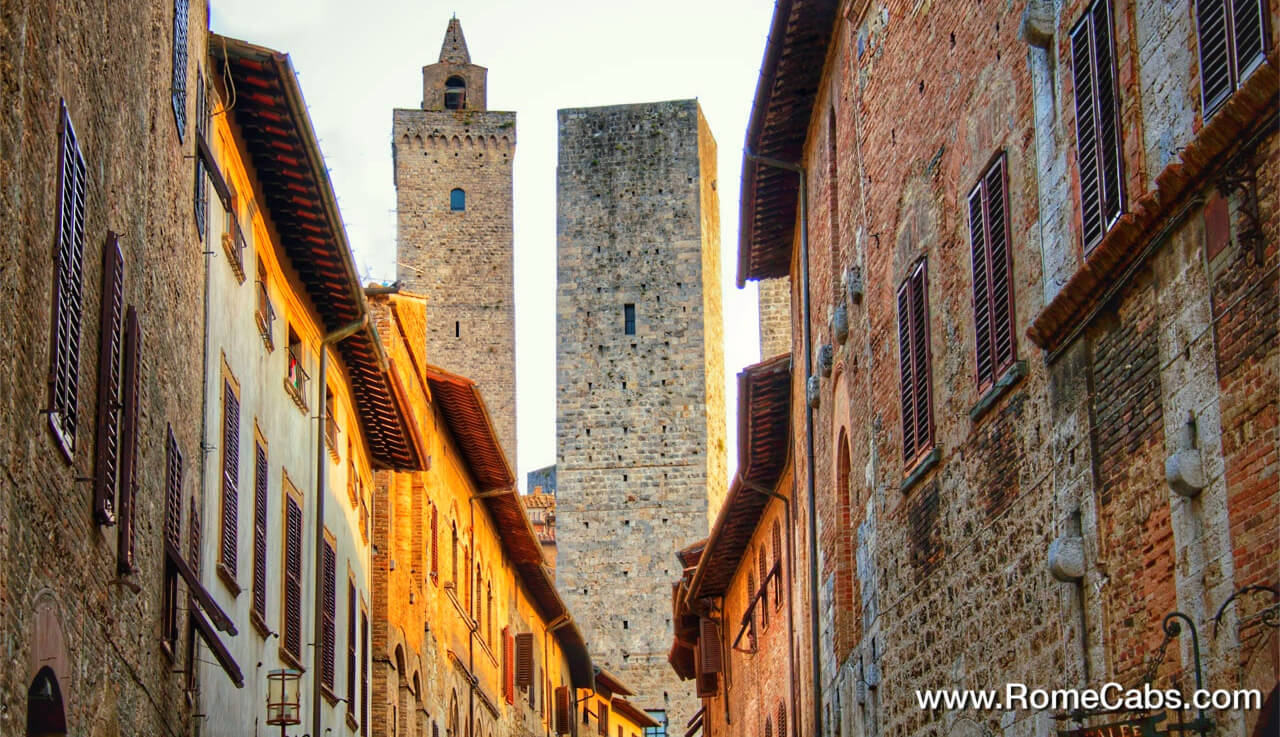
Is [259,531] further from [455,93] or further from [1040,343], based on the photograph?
[455,93]

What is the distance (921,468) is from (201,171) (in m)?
5.84

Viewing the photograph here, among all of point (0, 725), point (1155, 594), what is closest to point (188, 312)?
point (0, 725)

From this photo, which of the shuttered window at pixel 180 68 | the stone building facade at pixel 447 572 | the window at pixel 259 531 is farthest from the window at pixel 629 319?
the shuttered window at pixel 180 68

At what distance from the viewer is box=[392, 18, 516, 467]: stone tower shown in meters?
73.5

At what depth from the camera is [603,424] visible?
54469 millimetres

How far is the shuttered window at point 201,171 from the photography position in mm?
14766

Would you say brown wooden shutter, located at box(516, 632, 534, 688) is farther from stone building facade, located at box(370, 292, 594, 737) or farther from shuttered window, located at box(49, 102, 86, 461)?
shuttered window, located at box(49, 102, 86, 461)

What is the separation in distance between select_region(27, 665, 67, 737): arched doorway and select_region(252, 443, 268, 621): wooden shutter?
24.4 ft

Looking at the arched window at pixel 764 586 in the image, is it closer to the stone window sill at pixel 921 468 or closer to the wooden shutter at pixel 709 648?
the wooden shutter at pixel 709 648

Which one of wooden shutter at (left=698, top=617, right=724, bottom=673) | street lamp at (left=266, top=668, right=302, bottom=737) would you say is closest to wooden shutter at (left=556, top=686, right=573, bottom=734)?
wooden shutter at (left=698, top=617, right=724, bottom=673)

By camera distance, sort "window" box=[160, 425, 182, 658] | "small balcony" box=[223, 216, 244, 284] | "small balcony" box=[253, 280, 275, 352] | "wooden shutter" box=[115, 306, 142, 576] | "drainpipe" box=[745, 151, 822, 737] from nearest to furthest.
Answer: "wooden shutter" box=[115, 306, 142, 576] → "window" box=[160, 425, 182, 658] → "small balcony" box=[223, 216, 244, 284] → "small balcony" box=[253, 280, 275, 352] → "drainpipe" box=[745, 151, 822, 737]

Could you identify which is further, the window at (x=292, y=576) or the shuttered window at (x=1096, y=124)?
the window at (x=292, y=576)

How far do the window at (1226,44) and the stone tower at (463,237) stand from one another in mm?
63978

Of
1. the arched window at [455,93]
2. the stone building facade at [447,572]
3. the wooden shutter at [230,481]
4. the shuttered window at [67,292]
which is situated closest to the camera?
the shuttered window at [67,292]
